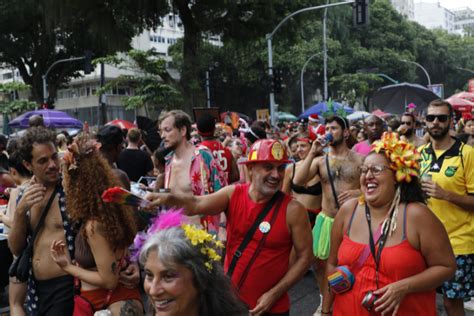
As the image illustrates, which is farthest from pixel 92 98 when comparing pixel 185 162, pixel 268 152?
pixel 268 152

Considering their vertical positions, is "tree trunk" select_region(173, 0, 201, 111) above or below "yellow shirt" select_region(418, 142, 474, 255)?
above

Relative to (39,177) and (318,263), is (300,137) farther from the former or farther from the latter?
(39,177)

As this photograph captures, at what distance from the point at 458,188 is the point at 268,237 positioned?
2190 mm

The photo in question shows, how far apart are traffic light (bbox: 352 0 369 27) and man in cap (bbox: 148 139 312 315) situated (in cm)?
1715

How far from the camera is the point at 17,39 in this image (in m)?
37.4

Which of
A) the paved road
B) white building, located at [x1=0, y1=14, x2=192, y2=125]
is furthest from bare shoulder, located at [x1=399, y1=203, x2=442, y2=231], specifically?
white building, located at [x1=0, y1=14, x2=192, y2=125]

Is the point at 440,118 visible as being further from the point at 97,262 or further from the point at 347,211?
the point at 97,262

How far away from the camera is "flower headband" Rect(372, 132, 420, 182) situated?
136 inches

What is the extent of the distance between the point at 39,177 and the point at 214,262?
1.73 metres

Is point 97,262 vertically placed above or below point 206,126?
below

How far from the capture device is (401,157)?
3467 mm

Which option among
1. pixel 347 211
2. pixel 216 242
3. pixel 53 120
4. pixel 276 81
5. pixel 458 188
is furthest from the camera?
pixel 276 81

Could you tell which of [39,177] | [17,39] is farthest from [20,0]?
[39,177]

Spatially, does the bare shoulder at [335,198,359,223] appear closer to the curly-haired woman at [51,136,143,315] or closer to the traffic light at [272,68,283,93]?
the curly-haired woman at [51,136,143,315]
